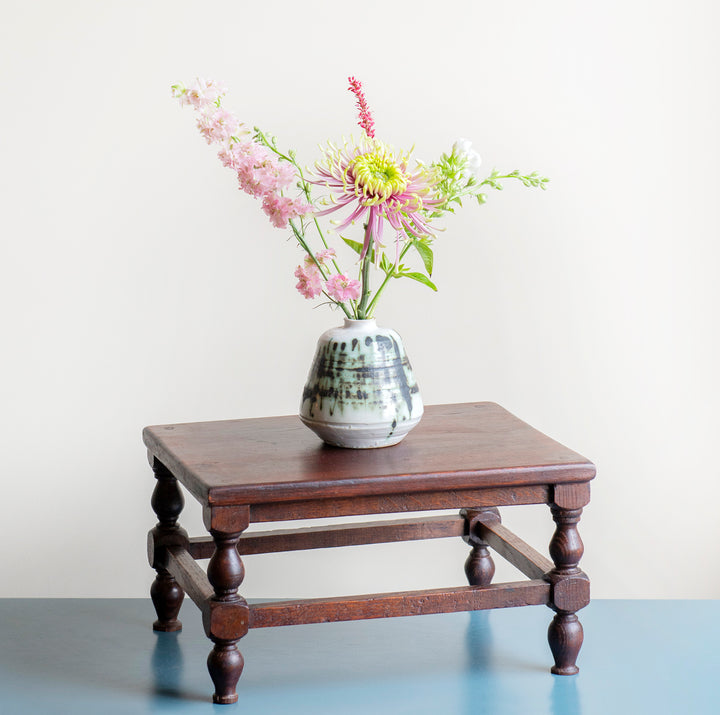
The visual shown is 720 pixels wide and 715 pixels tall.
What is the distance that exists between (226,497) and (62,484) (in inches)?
34.6

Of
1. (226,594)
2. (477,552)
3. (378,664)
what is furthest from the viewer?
(477,552)

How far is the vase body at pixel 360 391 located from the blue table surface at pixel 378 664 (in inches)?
16.0

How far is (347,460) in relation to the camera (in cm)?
185

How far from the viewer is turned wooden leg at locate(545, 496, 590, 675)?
1854mm

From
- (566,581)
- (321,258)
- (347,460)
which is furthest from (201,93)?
(566,581)

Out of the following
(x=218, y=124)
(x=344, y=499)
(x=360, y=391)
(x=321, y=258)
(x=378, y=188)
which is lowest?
(x=344, y=499)

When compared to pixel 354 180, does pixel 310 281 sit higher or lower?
lower

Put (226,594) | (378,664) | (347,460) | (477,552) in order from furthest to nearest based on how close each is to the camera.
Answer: (477,552) → (378,664) → (347,460) → (226,594)

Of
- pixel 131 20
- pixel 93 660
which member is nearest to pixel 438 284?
pixel 131 20

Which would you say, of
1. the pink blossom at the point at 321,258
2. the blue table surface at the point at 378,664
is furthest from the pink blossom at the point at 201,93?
the blue table surface at the point at 378,664

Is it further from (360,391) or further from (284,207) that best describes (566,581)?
(284,207)

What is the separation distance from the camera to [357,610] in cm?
179

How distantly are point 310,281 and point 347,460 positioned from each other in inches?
12.1

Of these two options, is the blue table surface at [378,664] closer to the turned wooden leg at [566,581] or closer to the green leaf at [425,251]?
the turned wooden leg at [566,581]
